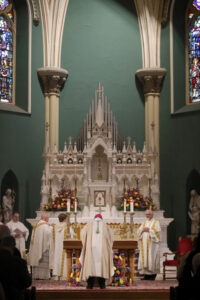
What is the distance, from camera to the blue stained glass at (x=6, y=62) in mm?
21891

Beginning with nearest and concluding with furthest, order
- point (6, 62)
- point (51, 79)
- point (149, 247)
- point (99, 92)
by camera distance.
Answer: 1. point (149, 247)
2. point (99, 92)
3. point (51, 79)
4. point (6, 62)

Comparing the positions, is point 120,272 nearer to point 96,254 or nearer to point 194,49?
point 96,254

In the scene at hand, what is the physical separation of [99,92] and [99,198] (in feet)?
10.6

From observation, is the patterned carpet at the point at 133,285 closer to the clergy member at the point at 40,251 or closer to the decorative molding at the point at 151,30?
the clergy member at the point at 40,251

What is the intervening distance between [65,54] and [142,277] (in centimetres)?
788

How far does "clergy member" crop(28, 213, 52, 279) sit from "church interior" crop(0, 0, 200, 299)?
105 inches

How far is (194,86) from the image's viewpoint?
21984mm

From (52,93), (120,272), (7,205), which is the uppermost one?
(52,93)

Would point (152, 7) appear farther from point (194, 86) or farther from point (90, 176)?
point (90, 176)

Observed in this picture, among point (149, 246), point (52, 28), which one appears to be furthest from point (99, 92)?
point (149, 246)

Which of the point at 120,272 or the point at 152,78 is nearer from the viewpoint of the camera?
the point at 120,272

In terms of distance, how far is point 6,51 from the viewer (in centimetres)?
2212

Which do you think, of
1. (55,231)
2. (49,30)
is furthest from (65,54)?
(55,231)

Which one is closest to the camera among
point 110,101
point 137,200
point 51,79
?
point 137,200
